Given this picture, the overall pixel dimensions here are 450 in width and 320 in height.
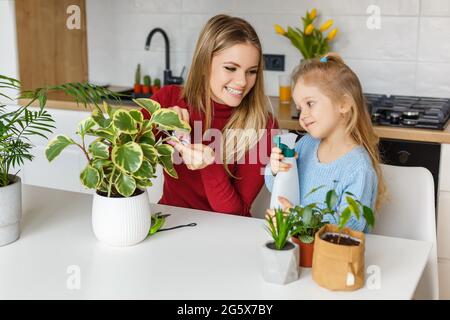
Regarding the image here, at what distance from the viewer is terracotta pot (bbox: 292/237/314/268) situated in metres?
1.19

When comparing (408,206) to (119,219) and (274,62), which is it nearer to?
(119,219)

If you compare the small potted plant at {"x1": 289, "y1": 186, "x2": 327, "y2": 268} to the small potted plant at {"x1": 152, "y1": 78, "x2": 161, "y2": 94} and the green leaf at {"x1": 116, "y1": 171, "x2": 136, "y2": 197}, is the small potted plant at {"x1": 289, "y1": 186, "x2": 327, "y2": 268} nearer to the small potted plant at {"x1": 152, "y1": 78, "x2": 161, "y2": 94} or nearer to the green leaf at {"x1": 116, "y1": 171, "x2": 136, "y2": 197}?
the green leaf at {"x1": 116, "y1": 171, "x2": 136, "y2": 197}

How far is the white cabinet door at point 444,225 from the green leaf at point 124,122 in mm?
1411

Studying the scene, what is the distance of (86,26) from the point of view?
3135 mm

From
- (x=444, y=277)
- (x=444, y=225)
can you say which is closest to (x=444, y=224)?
(x=444, y=225)

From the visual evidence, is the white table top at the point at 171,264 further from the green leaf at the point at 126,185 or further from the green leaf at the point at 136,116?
the green leaf at the point at 136,116

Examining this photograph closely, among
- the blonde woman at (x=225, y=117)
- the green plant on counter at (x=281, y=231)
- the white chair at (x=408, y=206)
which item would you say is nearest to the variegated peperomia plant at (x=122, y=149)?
the green plant on counter at (x=281, y=231)

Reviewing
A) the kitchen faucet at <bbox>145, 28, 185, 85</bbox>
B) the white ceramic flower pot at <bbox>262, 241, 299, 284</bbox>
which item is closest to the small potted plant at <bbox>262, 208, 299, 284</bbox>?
the white ceramic flower pot at <bbox>262, 241, 299, 284</bbox>

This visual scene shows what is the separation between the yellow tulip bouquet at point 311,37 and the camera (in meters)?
2.72

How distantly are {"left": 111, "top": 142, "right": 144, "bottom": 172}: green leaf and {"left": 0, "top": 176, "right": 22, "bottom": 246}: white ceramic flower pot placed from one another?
10.7 inches

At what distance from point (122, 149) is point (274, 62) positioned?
71.6 inches

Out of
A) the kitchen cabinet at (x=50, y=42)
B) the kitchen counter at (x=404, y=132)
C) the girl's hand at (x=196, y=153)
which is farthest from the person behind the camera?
the kitchen cabinet at (x=50, y=42)
